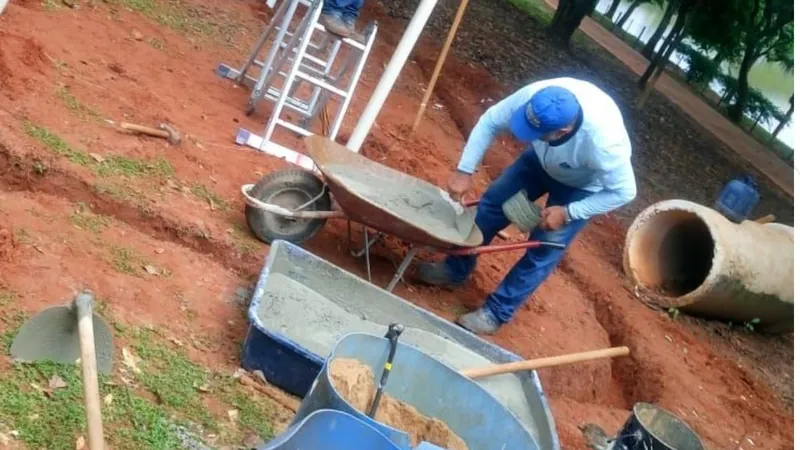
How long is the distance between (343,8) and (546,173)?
2.03 m

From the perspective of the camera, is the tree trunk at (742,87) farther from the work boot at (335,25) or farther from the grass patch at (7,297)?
the grass patch at (7,297)

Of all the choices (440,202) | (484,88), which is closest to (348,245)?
(440,202)

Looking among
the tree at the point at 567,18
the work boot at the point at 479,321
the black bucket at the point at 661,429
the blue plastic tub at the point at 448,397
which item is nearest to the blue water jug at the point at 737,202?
the work boot at the point at 479,321

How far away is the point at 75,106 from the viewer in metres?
5.95

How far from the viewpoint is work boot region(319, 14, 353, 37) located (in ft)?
21.8

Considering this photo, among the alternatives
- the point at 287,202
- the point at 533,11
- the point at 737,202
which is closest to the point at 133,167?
the point at 287,202

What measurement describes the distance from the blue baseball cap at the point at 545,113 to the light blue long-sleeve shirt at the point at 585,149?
12cm

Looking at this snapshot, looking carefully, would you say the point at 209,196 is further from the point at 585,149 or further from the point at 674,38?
the point at 674,38

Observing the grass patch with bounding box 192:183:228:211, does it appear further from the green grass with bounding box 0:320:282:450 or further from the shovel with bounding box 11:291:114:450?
the shovel with bounding box 11:291:114:450

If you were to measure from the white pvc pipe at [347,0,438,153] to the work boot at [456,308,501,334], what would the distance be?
1.39 m

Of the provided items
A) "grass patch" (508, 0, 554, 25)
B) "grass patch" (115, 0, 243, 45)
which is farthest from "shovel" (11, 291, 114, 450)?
"grass patch" (508, 0, 554, 25)

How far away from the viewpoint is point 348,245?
6.03 m

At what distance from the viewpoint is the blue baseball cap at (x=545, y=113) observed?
15.6 feet

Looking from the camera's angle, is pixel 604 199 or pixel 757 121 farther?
pixel 757 121
